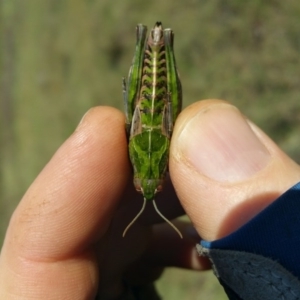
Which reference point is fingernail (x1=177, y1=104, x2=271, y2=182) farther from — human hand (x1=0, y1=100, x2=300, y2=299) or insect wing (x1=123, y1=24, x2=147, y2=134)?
insect wing (x1=123, y1=24, x2=147, y2=134)

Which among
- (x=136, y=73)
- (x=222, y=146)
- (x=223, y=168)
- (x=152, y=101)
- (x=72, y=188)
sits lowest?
(x=72, y=188)

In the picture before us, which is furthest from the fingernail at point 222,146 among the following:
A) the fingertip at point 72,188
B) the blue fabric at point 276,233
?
the fingertip at point 72,188

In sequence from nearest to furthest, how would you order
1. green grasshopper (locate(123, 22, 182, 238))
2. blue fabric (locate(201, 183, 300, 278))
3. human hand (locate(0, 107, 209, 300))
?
blue fabric (locate(201, 183, 300, 278)), green grasshopper (locate(123, 22, 182, 238)), human hand (locate(0, 107, 209, 300))

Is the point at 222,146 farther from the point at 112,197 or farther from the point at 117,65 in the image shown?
the point at 117,65

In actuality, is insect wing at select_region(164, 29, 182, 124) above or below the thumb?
above

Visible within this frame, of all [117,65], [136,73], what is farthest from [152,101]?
[117,65]

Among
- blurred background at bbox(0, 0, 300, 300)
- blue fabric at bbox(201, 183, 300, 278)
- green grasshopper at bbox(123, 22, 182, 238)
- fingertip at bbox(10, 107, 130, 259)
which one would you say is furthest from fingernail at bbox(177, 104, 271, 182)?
blurred background at bbox(0, 0, 300, 300)

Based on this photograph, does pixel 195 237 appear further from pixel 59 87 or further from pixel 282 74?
pixel 59 87
